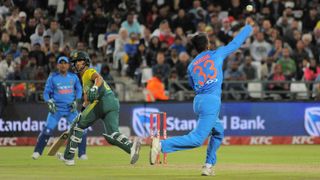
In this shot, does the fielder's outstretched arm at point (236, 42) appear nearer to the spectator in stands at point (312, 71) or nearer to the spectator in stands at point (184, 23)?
the spectator in stands at point (312, 71)

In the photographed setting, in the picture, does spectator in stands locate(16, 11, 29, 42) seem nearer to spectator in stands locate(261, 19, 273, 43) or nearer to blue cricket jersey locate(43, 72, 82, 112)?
spectator in stands locate(261, 19, 273, 43)

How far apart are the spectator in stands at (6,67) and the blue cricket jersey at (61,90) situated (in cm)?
710

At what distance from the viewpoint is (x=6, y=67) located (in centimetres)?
2669

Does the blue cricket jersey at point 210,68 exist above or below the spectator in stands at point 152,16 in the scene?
below

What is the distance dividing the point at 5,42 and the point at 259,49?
27.6 feet

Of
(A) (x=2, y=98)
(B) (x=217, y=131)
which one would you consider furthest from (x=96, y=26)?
(B) (x=217, y=131)

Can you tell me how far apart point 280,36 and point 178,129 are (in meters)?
6.01

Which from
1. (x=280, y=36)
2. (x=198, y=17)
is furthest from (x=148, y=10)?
(x=280, y=36)

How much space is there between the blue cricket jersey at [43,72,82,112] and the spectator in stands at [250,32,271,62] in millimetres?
10324

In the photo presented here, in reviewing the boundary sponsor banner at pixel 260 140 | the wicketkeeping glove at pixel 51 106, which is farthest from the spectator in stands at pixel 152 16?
the wicketkeeping glove at pixel 51 106

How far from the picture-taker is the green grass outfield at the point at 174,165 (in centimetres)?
1424

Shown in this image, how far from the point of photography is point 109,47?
2884 centimetres

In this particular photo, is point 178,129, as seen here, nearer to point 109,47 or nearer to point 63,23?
point 109,47

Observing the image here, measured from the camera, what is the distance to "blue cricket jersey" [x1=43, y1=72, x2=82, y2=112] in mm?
19688
